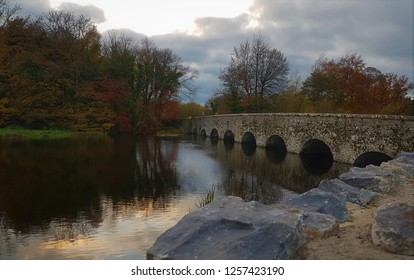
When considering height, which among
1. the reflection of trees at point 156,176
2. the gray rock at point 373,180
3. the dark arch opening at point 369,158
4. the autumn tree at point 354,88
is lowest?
the reflection of trees at point 156,176

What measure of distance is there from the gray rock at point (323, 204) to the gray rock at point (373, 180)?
1.48 meters

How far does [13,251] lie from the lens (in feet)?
19.0

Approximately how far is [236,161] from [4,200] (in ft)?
35.6

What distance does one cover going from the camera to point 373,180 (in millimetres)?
→ 7086

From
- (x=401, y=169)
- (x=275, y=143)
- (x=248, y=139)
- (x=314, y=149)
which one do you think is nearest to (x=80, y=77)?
(x=248, y=139)

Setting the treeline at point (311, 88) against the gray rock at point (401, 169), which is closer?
the gray rock at point (401, 169)

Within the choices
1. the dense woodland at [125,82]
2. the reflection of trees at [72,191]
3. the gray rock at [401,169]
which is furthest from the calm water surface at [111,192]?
the dense woodland at [125,82]

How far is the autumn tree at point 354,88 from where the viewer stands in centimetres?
2659

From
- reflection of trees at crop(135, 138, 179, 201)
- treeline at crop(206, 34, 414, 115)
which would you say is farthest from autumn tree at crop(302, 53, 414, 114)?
reflection of trees at crop(135, 138, 179, 201)

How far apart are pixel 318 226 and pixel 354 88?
25.9 m

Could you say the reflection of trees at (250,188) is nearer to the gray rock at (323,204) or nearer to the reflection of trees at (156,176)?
the reflection of trees at (156,176)

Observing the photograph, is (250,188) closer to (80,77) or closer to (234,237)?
(234,237)

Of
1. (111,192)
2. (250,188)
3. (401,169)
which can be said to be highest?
(401,169)

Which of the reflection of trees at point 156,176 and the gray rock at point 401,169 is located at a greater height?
the gray rock at point 401,169
